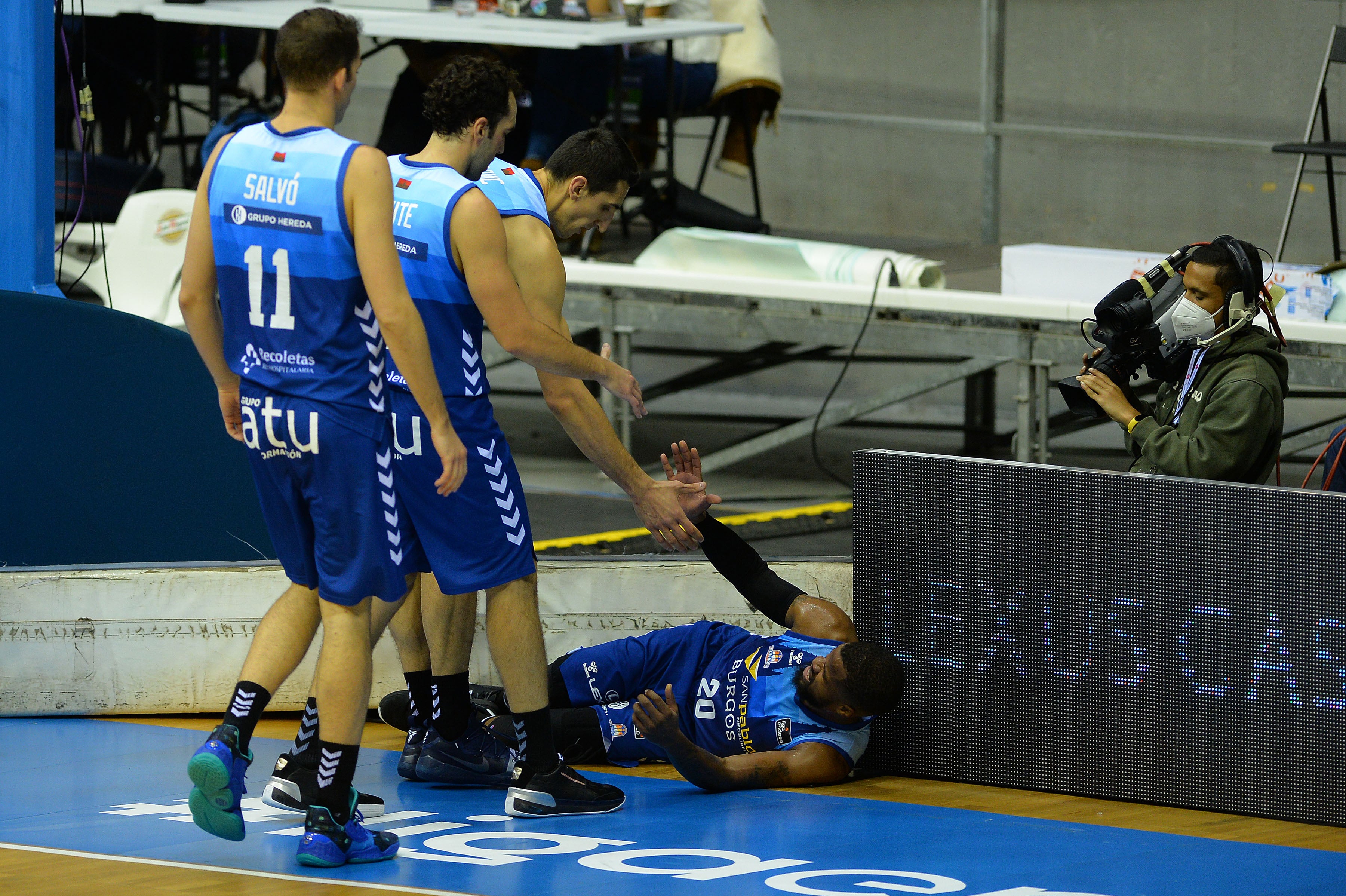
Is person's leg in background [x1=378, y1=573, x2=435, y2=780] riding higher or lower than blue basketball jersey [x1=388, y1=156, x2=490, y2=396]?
lower

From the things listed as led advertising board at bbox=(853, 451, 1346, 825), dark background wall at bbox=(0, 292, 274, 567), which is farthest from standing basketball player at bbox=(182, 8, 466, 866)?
dark background wall at bbox=(0, 292, 274, 567)

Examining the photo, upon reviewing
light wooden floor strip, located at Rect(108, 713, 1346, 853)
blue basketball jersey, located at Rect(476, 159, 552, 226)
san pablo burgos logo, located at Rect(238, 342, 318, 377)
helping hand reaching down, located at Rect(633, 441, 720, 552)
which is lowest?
light wooden floor strip, located at Rect(108, 713, 1346, 853)

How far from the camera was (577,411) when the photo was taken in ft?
18.0

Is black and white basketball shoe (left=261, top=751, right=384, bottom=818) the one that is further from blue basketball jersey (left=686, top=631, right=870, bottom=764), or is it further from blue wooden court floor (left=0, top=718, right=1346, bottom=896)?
blue basketball jersey (left=686, top=631, right=870, bottom=764)

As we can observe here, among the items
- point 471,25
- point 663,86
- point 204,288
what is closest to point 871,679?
point 204,288

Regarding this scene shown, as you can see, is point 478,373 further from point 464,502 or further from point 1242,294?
point 1242,294

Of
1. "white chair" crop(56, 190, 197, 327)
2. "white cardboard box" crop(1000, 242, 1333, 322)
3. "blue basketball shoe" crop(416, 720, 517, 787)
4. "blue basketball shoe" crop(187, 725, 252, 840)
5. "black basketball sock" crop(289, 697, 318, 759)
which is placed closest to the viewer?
"blue basketball shoe" crop(187, 725, 252, 840)

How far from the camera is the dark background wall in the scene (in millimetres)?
6844

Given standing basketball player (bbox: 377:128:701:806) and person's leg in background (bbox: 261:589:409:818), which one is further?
standing basketball player (bbox: 377:128:701:806)

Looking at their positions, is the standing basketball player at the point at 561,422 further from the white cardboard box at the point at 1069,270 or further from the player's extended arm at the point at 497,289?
the white cardboard box at the point at 1069,270

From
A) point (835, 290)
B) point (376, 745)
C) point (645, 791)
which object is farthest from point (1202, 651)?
point (835, 290)

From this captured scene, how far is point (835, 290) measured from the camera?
32.8 feet

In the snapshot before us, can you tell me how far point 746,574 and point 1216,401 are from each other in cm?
142

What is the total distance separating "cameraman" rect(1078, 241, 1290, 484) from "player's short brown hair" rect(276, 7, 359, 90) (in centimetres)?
241
